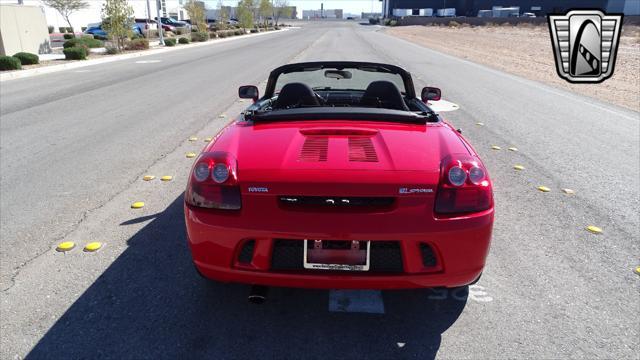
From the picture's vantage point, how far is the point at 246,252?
2.43 metres

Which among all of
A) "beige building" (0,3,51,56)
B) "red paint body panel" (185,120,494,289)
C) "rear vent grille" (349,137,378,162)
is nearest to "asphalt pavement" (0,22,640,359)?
"red paint body panel" (185,120,494,289)

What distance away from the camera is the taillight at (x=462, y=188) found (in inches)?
93.7

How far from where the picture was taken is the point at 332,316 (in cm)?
279

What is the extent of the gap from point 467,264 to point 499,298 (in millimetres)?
737

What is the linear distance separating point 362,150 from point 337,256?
63 cm

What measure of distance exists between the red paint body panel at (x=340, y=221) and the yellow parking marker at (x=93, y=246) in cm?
146

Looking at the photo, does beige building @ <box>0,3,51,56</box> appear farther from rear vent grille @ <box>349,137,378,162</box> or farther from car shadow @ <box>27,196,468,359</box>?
rear vent grille @ <box>349,137,378,162</box>

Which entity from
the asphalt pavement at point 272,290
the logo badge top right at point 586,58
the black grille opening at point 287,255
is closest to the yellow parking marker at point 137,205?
the asphalt pavement at point 272,290

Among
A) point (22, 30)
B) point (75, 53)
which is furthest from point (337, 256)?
point (22, 30)

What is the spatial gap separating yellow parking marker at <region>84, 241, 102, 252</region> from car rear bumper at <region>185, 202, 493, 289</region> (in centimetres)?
154

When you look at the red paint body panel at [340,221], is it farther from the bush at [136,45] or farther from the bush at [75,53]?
the bush at [136,45]

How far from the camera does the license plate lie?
7.79 feet

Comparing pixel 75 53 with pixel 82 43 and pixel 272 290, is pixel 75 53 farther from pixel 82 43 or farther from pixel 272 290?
pixel 272 290

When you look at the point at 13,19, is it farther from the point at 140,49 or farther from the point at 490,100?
the point at 490,100
